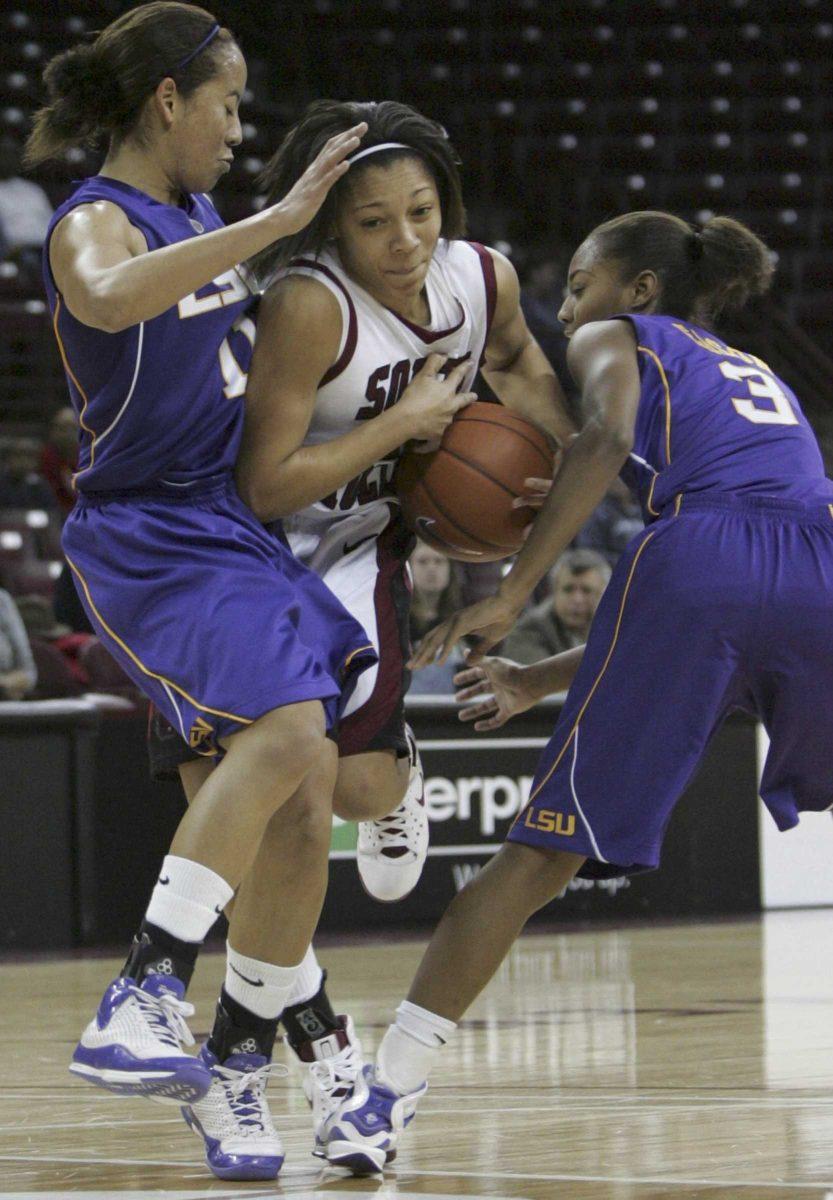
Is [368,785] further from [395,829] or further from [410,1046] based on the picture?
[410,1046]

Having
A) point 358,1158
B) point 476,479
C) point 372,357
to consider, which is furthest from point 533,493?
point 358,1158

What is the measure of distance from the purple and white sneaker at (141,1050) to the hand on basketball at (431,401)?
3.29 feet

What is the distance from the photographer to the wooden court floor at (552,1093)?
2707 millimetres

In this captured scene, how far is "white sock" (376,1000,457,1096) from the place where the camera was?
2953 mm

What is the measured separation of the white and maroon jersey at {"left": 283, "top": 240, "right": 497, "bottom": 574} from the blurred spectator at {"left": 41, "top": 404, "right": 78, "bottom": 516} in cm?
551

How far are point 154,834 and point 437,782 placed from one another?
42.1 inches

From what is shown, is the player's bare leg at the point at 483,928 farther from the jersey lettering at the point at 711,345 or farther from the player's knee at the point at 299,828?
the jersey lettering at the point at 711,345

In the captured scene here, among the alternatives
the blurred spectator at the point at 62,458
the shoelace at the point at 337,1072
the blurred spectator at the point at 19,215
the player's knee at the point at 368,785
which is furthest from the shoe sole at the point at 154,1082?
the blurred spectator at the point at 19,215

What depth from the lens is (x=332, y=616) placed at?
3.04 m

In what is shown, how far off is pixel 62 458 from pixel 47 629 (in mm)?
1178

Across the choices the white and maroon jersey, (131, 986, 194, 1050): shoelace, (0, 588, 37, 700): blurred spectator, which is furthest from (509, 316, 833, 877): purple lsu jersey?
(0, 588, 37, 700): blurred spectator

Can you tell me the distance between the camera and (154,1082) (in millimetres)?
2527

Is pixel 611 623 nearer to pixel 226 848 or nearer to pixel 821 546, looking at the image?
pixel 821 546

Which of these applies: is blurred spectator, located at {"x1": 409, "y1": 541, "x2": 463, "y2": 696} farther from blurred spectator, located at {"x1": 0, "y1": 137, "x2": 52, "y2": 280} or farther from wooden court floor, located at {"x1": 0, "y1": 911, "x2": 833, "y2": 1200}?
blurred spectator, located at {"x1": 0, "y1": 137, "x2": 52, "y2": 280}
